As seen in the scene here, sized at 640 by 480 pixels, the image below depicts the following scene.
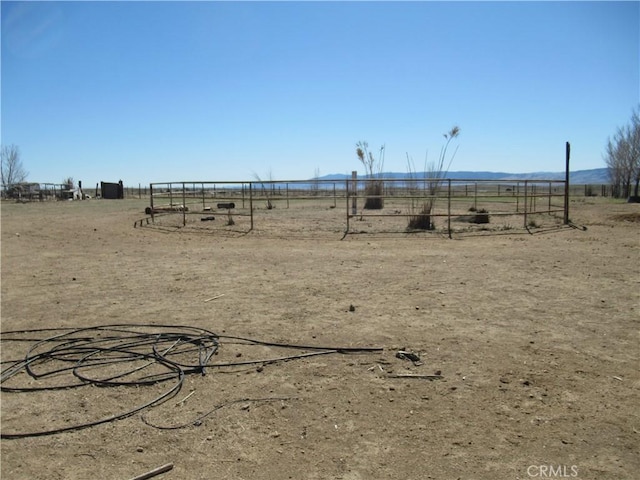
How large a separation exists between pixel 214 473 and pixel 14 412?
1.75 meters

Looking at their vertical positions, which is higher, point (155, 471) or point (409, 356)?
point (409, 356)

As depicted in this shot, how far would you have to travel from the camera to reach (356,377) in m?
3.92

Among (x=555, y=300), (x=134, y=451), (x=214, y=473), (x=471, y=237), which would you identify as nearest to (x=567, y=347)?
(x=555, y=300)

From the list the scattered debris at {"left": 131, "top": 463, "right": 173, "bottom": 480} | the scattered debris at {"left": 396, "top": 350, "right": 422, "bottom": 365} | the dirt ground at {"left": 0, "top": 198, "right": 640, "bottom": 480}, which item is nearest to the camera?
the scattered debris at {"left": 131, "top": 463, "right": 173, "bottom": 480}

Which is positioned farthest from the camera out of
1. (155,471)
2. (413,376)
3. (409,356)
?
(409,356)

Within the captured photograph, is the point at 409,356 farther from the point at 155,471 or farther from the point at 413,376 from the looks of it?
the point at 155,471

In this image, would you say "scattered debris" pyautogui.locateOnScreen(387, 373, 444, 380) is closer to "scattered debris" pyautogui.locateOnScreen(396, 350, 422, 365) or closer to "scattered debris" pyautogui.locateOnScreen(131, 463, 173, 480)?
"scattered debris" pyautogui.locateOnScreen(396, 350, 422, 365)

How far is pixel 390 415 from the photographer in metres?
3.31

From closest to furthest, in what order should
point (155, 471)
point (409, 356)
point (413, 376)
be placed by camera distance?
point (155, 471)
point (413, 376)
point (409, 356)

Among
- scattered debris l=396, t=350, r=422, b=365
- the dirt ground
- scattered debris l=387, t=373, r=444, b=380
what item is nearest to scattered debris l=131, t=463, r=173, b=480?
the dirt ground

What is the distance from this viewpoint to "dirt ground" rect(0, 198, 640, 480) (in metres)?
2.83

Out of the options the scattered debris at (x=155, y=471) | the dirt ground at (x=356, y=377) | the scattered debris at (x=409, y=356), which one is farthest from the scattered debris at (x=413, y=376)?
the scattered debris at (x=155, y=471)

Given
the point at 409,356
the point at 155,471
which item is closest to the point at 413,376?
the point at 409,356

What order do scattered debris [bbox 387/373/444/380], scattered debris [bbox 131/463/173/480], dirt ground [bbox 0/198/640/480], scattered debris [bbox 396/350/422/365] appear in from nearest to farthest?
scattered debris [bbox 131/463/173/480], dirt ground [bbox 0/198/640/480], scattered debris [bbox 387/373/444/380], scattered debris [bbox 396/350/422/365]
